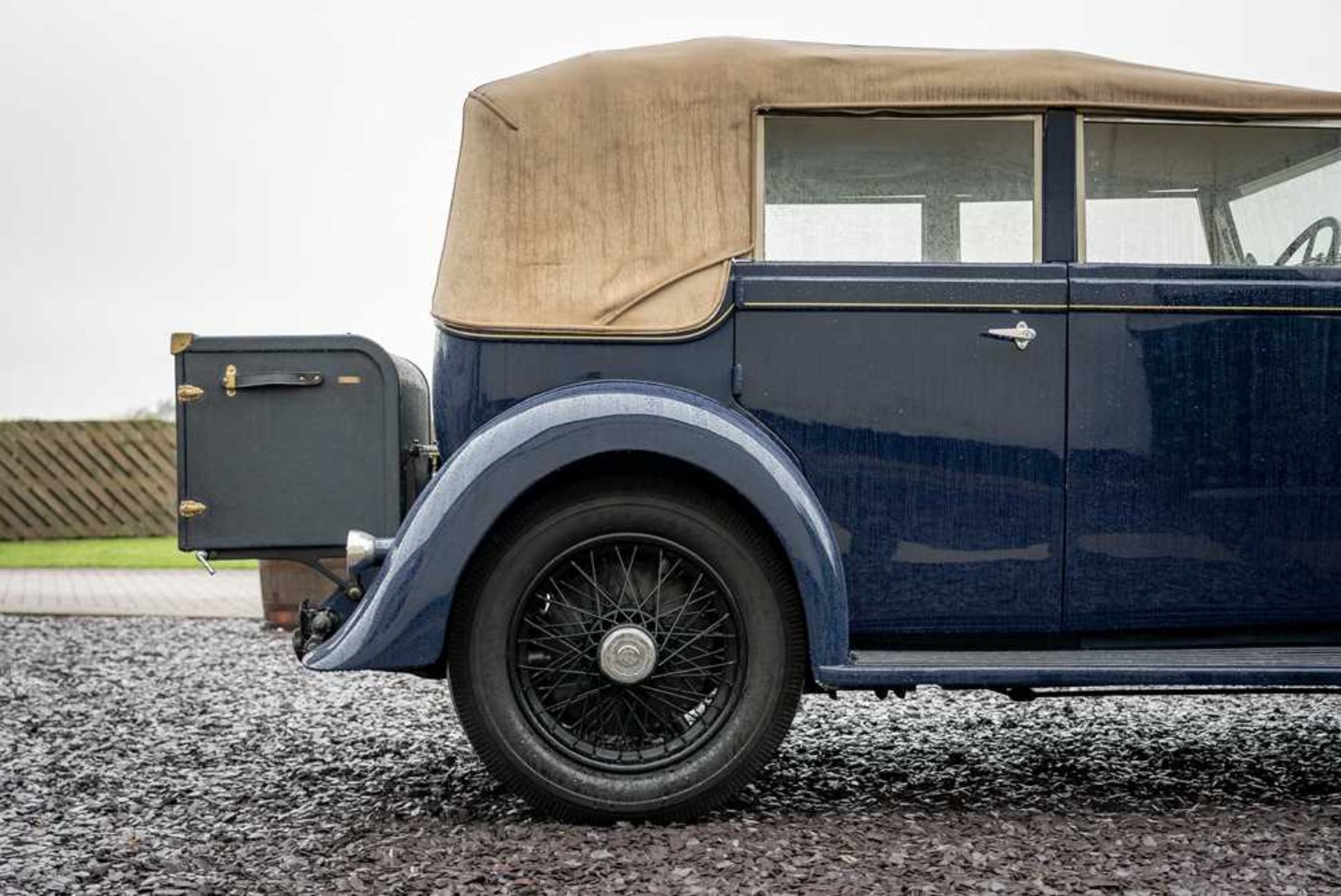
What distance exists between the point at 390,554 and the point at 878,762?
189 cm

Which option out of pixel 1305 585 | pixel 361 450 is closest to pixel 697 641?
pixel 361 450

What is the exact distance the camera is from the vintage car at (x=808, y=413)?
320 cm

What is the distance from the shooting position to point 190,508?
339cm

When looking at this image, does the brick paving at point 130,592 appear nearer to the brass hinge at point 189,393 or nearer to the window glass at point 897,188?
the brass hinge at point 189,393

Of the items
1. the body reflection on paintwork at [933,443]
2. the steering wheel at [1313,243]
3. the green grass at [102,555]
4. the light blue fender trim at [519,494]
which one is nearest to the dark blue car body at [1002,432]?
the body reflection on paintwork at [933,443]

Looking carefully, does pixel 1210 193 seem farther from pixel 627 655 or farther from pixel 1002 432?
pixel 627 655

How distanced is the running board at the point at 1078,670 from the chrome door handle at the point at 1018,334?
2.75ft

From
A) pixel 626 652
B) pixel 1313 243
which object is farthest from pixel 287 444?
pixel 1313 243

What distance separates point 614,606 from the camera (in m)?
3.23

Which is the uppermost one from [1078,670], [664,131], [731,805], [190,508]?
[664,131]

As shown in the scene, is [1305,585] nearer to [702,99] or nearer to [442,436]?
[702,99]

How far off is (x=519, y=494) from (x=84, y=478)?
16.4 meters

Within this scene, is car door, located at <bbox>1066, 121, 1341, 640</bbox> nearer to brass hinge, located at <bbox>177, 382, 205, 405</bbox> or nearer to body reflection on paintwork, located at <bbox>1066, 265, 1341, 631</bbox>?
body reflection on paintwork, located at <bbox>1066, 265, 1341, 631</bbox>

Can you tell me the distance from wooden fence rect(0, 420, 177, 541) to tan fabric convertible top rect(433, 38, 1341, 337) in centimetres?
1524
